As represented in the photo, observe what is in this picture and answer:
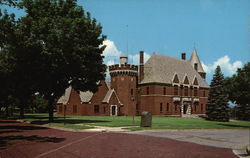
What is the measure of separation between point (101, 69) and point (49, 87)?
684 cm

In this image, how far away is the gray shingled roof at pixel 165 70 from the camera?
64500 millimetres

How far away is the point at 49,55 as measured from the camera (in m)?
28.7

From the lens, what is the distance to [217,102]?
54125 millimetres

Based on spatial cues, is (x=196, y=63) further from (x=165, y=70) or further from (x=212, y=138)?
(x=212, y=138)

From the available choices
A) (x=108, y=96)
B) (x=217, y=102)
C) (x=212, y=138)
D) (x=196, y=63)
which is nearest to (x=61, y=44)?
(x=212, y=138)

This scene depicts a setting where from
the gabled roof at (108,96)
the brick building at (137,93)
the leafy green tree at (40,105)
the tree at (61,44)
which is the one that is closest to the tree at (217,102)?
the brick building at (137,93)

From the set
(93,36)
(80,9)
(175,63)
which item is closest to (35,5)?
(80,9)

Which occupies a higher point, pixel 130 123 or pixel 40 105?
pixel 130 123

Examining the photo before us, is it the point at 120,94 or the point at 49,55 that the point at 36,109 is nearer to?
the point at 120,94

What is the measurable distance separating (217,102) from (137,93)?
19.0 metres

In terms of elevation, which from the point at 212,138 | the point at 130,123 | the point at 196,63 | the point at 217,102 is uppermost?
the point at 196,63

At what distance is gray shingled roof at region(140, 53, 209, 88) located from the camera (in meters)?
64.5

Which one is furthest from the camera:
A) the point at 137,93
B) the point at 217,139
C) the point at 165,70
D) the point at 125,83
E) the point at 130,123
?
the point at 165,70

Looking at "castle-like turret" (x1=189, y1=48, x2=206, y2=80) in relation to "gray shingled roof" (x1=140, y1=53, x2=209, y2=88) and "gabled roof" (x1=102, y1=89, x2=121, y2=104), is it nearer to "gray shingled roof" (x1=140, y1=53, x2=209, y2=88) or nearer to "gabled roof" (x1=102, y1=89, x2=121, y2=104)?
"gray shingled roof" (x1=140, y1=53, x2=209, y2=88)
